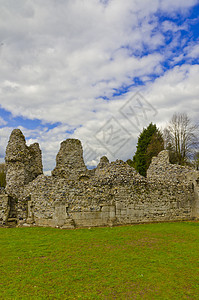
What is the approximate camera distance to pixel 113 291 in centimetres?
582

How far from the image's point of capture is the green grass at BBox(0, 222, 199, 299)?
5805mm

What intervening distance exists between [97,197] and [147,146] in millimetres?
28026

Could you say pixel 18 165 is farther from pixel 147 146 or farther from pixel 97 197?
pixel 147 146

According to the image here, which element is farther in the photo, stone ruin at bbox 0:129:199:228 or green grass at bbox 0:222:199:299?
stone ruin at bbox 0:129:199:228

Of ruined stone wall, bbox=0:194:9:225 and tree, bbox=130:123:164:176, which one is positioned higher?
tree, bbox=130:123:164:176

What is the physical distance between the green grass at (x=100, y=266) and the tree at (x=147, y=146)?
2686cm

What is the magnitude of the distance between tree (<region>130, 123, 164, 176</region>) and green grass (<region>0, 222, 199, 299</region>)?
26.9 m

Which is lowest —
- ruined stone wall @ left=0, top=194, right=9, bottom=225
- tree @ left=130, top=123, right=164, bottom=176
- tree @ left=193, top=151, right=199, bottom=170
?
ruined stone wall @ left=0, top=194, right=9, bottom=225

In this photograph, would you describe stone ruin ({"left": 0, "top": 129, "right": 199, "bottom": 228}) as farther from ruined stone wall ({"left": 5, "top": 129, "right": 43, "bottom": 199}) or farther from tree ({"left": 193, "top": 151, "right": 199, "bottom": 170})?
tree ({"left": 193, "top": 151, "right": 199, "bottom": 170})

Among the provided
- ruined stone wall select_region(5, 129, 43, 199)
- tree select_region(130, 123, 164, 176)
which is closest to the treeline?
tree select_region(130, 123, 164, 176)

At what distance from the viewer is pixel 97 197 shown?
14.9 meters

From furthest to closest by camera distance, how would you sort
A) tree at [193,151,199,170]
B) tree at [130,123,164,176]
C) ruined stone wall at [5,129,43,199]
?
1. tree at [130,123,164,176]
2. tree at [193,151,199,170]
3. ruined stone wall at [5,129,43,199]

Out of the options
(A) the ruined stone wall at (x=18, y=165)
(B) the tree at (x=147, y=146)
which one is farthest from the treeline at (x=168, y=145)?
(A) the ruined stone wall at (x=18, y=165)

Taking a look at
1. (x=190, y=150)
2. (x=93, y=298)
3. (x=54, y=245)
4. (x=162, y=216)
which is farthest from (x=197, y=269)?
(x=190, y=150)
